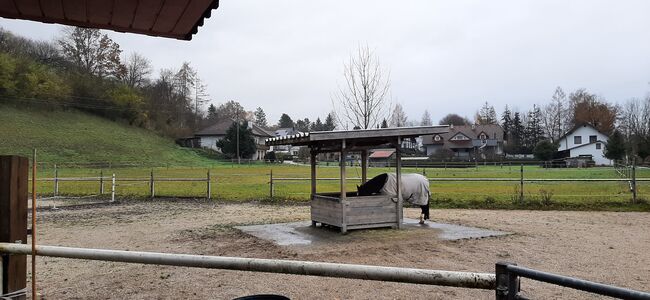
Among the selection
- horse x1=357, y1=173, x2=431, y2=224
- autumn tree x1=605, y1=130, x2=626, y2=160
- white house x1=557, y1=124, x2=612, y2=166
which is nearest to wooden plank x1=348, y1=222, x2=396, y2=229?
horse x1=357, y1=173, x2=431, y2=224

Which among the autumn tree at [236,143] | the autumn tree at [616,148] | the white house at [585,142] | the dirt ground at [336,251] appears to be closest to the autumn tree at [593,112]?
the white house at [585,142]

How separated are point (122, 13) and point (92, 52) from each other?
68318mm

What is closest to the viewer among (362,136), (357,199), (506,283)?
(506,283)

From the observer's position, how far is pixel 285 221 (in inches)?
479

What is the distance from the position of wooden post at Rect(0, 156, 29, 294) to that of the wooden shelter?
674 centimetres

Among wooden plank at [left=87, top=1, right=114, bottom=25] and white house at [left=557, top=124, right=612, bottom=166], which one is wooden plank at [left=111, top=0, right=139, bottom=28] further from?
white house at [left=557, top=124, right=612, bottom=166]

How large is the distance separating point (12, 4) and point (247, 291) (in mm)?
3896

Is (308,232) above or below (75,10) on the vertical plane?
below

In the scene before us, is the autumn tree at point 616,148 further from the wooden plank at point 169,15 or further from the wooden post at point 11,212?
the wooden post at point 11,212

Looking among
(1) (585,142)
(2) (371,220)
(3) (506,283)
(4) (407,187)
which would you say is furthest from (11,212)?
(1) (585,142)

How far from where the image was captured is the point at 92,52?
6256 cm

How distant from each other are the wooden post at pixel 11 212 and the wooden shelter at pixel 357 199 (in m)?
6.74

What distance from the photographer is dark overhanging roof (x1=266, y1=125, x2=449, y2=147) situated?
9484mm

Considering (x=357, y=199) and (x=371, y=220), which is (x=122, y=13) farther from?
(x=371, y=220)
